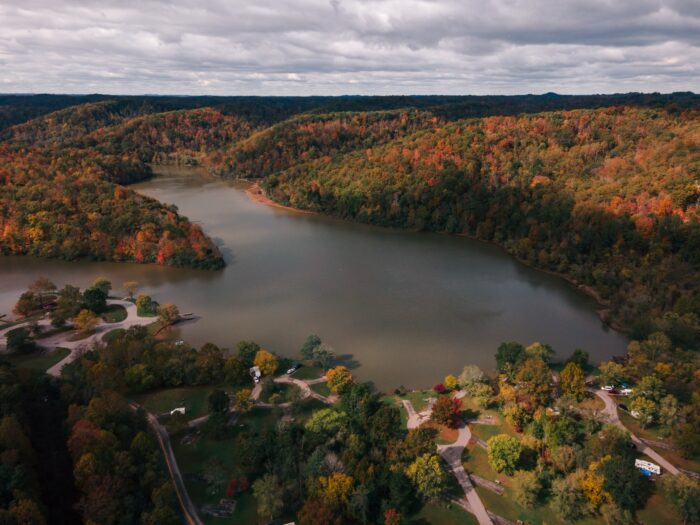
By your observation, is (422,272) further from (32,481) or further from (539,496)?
(32,481)

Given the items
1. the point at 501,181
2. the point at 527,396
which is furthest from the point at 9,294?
the point at 501,181

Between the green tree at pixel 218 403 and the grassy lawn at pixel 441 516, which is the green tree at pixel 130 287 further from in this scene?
the grassy lawn at pixel 441 516

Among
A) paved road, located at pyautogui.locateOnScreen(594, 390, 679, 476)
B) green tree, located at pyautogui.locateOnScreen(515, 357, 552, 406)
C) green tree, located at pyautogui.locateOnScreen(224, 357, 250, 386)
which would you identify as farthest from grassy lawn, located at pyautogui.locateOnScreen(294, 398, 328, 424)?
paved road, located at pyautogui.locateOnScreen(594, 390, 679, 476)

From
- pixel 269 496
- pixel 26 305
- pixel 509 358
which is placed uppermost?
pixel 509 358

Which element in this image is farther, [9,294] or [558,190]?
[558,190]

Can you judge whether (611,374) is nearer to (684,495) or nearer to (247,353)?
(684,495)

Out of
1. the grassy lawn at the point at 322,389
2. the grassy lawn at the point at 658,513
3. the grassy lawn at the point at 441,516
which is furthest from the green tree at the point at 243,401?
the grassy lawn at the point at 658,513

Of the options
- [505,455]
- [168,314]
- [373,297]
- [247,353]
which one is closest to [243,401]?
[247,353]
